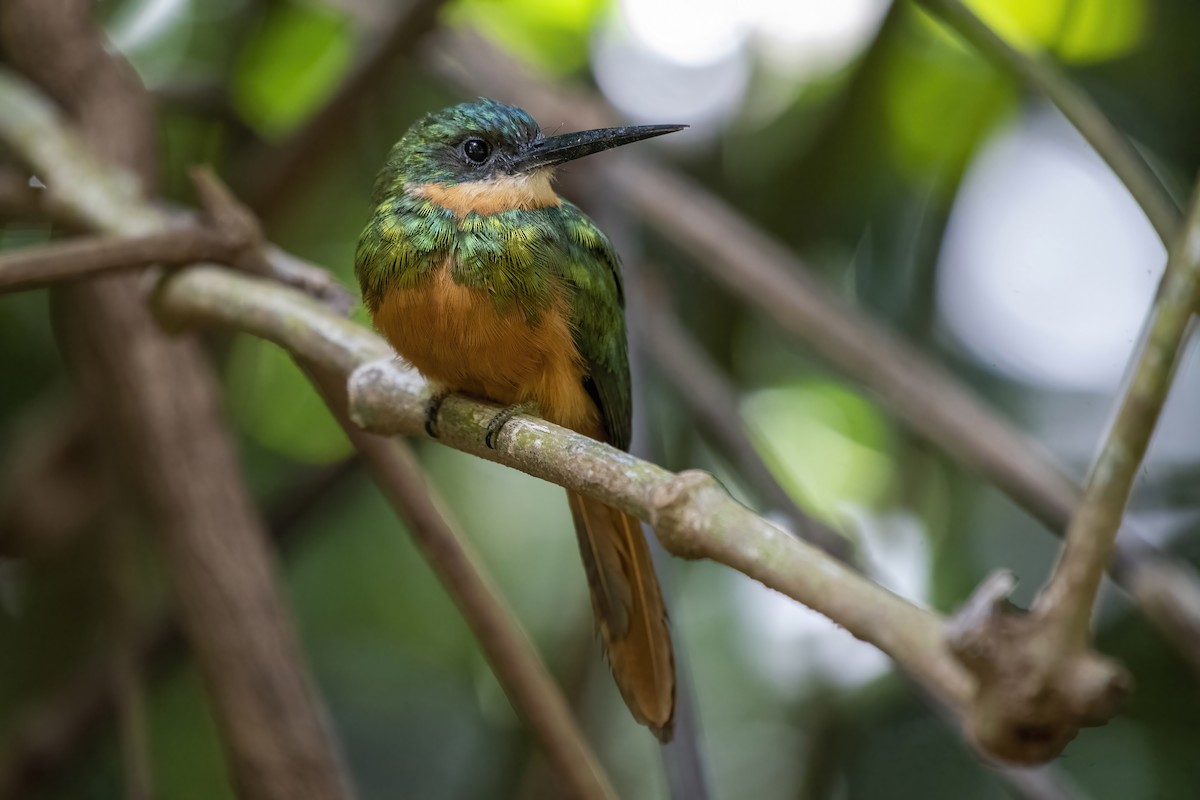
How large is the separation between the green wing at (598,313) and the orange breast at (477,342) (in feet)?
0.15

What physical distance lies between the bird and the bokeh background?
819 mm

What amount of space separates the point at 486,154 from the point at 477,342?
498mm

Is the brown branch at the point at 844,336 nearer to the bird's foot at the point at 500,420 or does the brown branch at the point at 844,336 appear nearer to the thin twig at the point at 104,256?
the bird's foot at the point at 500,420

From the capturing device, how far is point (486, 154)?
196 centimetres

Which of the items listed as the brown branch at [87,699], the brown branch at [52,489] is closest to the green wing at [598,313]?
the brown branch at [87,699]

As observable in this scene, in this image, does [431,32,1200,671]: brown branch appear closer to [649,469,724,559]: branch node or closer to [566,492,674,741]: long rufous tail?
[566,492,674,741]: long rufous tail

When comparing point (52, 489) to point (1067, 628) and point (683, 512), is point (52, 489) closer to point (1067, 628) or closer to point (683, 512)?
point (683, 512)

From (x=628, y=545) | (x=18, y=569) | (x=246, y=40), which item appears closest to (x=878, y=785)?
(x=628, y=545)

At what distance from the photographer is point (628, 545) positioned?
1650 mm

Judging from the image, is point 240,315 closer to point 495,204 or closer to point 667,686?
point 495,204

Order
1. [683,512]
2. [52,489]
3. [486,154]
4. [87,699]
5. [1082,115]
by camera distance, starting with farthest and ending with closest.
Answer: [52,489] → [87,699] → [486,154] → [1082,115] → [683,512]

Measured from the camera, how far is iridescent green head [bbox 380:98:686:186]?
188 centimetres

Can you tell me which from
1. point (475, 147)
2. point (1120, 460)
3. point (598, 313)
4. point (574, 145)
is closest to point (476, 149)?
point (475, 147)

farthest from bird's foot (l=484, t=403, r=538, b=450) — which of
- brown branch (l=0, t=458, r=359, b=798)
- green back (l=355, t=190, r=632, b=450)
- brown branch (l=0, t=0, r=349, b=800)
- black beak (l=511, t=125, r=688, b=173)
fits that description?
brown branch (l=0, t=458, r=359, b=798)
